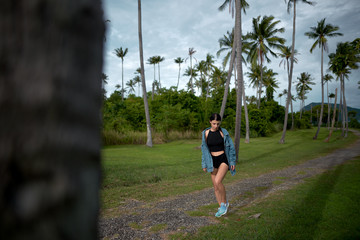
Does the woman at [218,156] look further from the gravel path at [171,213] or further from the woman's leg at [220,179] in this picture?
the gravel path at [171,213]

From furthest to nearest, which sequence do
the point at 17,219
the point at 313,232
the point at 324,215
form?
1. the point at 324,215
2. the point at 313,232
3. the point at 17,219

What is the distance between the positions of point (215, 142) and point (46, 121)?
15.2ft

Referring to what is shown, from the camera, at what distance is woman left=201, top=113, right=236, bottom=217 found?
4879mm

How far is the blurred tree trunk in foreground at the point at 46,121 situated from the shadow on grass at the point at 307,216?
14.3ft

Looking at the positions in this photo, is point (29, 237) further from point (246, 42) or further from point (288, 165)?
point (246, 42)

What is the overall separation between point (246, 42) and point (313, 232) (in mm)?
31576

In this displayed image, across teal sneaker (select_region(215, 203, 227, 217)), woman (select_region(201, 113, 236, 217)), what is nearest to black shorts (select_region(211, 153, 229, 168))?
woman (select_region(201, 113, 236, 217))

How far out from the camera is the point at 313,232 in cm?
404

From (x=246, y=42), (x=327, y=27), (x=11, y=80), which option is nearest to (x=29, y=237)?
(x=11, y=80)

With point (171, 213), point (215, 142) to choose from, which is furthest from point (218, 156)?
point (171, 213)

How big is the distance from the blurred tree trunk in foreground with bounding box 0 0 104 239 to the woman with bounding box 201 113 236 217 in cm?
452

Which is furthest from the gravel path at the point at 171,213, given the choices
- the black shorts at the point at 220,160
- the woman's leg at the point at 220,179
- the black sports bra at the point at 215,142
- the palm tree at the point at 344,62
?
the palm tree at the point at 344,62

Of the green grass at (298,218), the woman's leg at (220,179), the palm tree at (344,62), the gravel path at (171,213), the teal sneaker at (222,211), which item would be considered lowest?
the gravel path at (171,213)

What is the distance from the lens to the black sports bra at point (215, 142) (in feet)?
16.2
